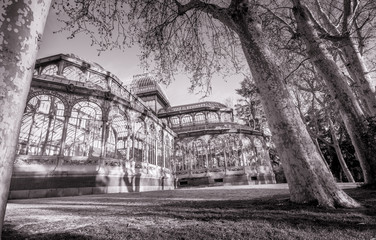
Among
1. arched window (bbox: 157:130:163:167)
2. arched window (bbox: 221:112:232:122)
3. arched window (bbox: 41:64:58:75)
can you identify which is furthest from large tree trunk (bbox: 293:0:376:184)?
arched window (bbox: 221:112:232:122)

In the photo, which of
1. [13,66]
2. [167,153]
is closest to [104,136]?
[167,153]

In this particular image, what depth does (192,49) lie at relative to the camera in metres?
8.07

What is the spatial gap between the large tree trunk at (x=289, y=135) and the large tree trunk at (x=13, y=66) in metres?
3.58

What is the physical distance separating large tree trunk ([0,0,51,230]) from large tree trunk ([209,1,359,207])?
11.7ft

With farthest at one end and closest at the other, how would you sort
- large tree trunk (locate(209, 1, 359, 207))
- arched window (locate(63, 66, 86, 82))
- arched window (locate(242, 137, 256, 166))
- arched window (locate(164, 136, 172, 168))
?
arched window (locate(242, 137, 256, 166)), arched window (locate(164, 136, 172, 168)), arched window (locate(63, 66, 86, 82)), large tree trunk (locate(209, 1, 359, 207))

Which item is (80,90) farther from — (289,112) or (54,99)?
(289,112)

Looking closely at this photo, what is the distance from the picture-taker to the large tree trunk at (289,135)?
308cm

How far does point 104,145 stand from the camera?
10.7 m

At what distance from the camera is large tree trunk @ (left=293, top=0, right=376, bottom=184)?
5.52 meters

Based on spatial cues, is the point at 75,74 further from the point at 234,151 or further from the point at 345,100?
the point at 234,151

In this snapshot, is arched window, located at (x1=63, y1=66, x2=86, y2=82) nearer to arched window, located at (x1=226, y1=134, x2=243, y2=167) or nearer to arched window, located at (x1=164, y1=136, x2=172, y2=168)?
arched window, located at (x1=164, y1=136, x2=172, y2=168)

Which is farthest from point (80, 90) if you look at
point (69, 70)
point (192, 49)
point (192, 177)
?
point (192, 177)

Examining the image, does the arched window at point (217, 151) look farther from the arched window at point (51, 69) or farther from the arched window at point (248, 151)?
the arched window at point (51, 69)

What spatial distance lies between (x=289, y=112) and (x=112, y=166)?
389 inches
